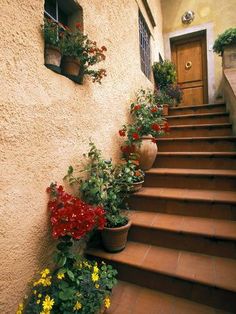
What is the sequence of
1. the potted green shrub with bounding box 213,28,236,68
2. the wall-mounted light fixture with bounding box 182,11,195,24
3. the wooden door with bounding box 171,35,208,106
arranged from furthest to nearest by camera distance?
the wooden door with bounding box 171,35,208,106
the wall-mounted light fixture with bounding box 182,11,195,24
the potted green shrub with bounding box 213,28,236,68

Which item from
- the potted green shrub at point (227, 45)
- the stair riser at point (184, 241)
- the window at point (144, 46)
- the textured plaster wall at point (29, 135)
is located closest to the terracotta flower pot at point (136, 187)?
the stair riser at point (184, 241)

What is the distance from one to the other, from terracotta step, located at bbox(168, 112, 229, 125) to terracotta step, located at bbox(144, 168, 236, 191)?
1.31 m

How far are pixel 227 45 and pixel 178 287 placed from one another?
4032 millimetres

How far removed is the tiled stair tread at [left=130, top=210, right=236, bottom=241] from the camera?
1.82m

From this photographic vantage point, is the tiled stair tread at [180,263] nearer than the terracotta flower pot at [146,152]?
Yes

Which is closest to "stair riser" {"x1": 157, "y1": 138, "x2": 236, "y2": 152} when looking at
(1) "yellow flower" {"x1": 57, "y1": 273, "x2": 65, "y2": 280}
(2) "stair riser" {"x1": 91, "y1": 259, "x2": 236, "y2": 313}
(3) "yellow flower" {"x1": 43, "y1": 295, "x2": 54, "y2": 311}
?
(2) "stair riser" {"x1": 91, "y1": 259, "x2": 236, "y2": 313}

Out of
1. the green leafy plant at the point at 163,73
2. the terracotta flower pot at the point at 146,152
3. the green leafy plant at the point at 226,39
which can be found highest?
the green leafy plant at the point at 226,39

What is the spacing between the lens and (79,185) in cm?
183

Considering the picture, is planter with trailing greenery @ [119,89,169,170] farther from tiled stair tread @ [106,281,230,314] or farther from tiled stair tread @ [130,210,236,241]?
tiled stair tread @ [106,281,230,314]

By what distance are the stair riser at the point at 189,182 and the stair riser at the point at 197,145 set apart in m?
0.74

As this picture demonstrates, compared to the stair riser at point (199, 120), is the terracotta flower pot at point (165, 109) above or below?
above

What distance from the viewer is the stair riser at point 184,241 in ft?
5.75

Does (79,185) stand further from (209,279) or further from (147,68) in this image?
(147,68)

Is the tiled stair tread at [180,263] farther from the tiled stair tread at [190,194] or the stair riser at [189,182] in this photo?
the stair riser at [189,182]
